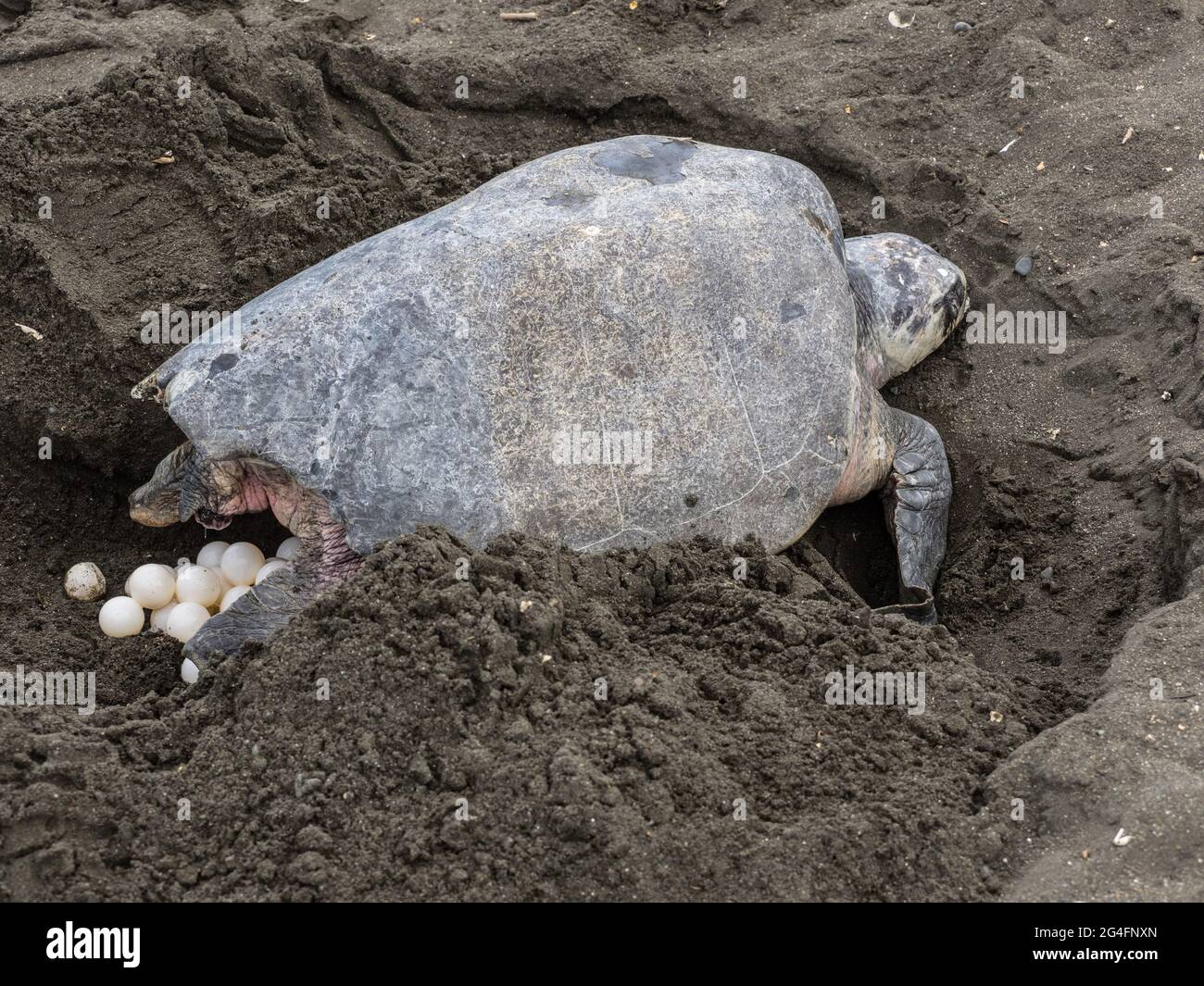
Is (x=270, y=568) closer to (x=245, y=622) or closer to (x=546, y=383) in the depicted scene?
(x=245, y=622)

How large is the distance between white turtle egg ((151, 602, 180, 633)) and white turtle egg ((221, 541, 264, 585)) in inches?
7.2

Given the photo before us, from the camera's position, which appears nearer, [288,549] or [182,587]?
[182,587]

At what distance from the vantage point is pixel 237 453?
11.4ft

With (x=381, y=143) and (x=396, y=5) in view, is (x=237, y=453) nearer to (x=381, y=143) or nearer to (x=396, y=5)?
(x=381, y=143)

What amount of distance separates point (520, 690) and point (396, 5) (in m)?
4.43

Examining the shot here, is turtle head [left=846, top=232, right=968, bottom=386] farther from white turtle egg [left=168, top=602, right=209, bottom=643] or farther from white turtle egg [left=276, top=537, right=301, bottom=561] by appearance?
white turtle egg [left=168, top=602, right=209, bottom=643]

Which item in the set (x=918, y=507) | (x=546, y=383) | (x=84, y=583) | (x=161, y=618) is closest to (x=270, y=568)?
(x=161, y=618)

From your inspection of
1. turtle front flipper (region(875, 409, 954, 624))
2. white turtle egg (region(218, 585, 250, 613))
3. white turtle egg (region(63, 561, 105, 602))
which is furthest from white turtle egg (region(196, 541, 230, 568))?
turtle front flipper (region(875, 409, 954, 624))

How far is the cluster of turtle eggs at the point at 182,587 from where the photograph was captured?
375 cm

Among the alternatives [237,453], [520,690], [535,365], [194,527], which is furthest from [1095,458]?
[194,527]

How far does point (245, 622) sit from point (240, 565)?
454 mm

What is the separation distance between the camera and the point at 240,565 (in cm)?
389
